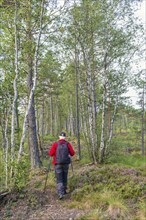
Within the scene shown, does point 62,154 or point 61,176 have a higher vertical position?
point 62,154

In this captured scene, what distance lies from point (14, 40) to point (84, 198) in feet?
16.1

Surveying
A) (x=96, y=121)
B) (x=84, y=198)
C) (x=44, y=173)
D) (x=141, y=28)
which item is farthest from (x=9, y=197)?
(x=141, y=28)

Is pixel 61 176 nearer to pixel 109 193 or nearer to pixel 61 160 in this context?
pixel 61 160

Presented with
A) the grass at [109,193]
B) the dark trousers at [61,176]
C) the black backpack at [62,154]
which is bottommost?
the grass at [109,193]

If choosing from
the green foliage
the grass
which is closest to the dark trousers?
the grass

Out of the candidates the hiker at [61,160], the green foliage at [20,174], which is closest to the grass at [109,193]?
the hiker at [61,160]

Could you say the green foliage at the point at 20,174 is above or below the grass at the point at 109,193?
above

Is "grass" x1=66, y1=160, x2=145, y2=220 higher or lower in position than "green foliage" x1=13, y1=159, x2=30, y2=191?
lower

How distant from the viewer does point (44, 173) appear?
7.82 m

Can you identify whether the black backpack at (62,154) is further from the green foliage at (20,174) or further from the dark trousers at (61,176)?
the green foliage at (20,174)

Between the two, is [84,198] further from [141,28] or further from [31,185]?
[141,28]

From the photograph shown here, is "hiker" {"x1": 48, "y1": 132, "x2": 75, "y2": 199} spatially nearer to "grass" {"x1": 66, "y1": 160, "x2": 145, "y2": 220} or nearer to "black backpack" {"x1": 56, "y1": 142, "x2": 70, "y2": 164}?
"black backpack" {"x1": 56, "y1": 142, "x2": 70, "y2": 164}

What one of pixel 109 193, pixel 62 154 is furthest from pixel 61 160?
pixel 109 193

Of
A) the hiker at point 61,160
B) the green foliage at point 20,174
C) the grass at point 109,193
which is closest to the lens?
the grass at point 109,193
